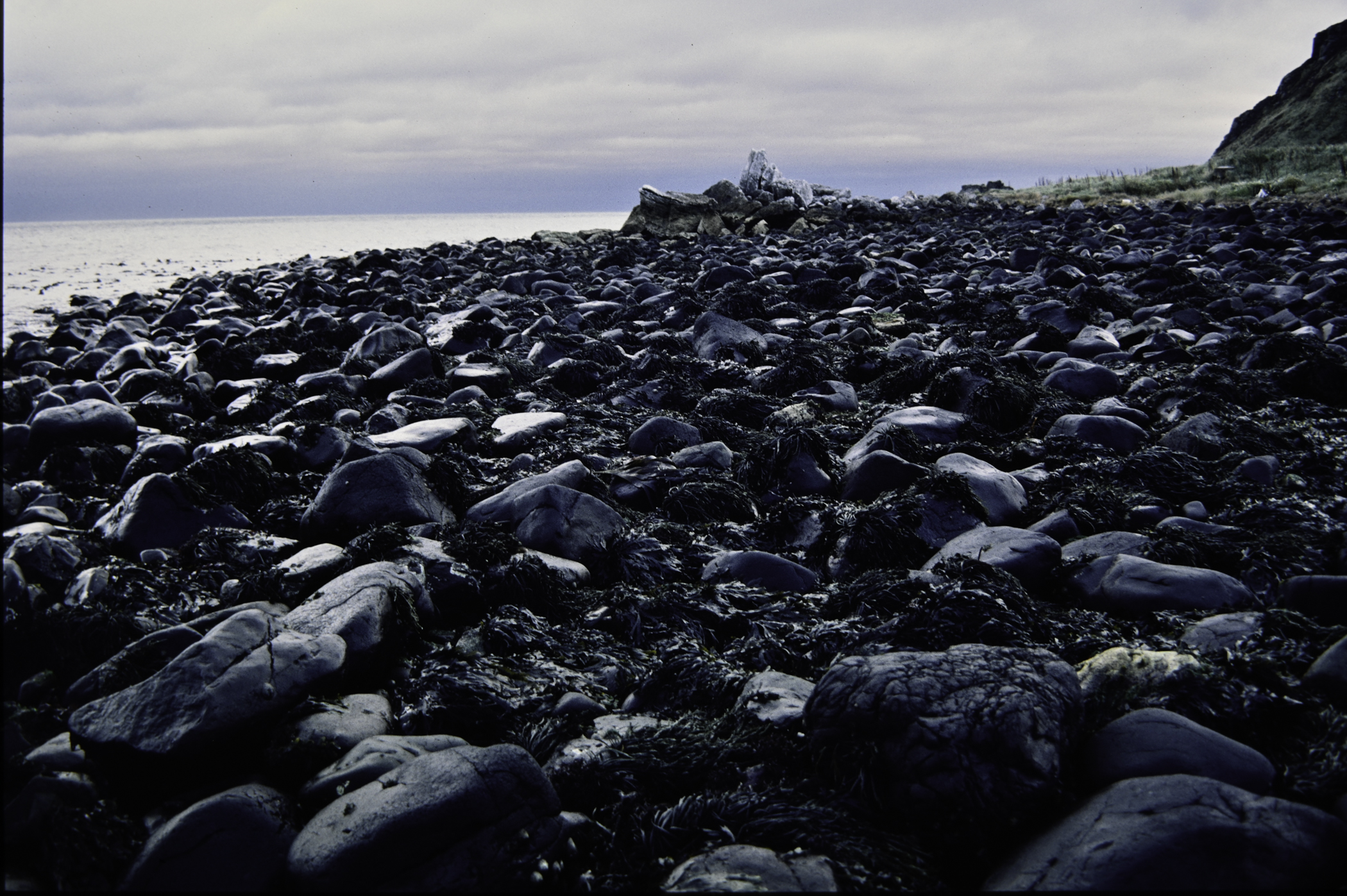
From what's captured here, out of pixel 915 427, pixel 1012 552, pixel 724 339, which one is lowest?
pixel 1012 552

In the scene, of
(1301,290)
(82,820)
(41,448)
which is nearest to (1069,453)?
(82,820)

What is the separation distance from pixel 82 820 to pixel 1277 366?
6784mm

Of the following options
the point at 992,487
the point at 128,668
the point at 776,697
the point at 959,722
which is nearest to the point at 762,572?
the point at 776,697

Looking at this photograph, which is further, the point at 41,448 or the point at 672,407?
the point at 672,407

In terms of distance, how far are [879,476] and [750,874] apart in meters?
2.52

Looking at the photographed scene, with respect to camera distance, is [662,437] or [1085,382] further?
[1085,382]

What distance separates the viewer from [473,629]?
288 centimetres

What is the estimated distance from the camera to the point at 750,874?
1629 mm

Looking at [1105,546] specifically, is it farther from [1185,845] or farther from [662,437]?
[662,437]

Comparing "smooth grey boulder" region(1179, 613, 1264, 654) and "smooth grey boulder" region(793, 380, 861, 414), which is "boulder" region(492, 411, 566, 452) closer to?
"smooth grey boulder" region(793, 380, 861, 414)

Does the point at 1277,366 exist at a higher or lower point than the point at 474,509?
higher

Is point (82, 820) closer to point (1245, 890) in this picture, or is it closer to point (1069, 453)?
point (1245, 890)

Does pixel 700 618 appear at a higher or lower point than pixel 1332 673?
lower

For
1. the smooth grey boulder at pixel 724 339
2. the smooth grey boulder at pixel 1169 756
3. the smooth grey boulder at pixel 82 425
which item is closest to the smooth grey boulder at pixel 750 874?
the smooth grey boulder at pixel 1169 756
